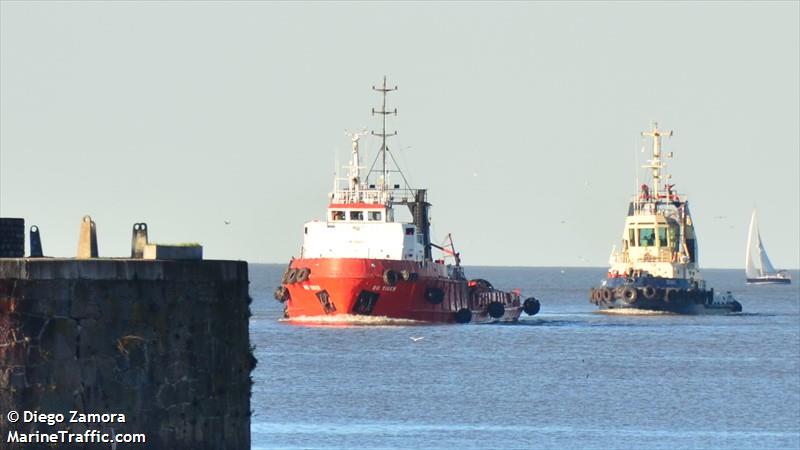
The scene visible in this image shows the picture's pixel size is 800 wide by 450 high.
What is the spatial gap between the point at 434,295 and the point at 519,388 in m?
38.2

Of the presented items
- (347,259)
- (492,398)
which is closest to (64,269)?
(492,398)

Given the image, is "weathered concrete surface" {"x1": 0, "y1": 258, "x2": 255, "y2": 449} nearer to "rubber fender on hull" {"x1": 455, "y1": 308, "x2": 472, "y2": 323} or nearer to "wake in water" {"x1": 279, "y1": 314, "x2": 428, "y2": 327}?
"wake in water" {"x1": 279, "y1": 314, "x2": 428, "y2": 327}

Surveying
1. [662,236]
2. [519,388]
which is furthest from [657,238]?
[519,388]

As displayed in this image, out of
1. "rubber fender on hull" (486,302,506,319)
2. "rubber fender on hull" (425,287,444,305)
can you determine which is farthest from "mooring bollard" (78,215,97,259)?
"rubber fender on hull" (486,302,506,319)

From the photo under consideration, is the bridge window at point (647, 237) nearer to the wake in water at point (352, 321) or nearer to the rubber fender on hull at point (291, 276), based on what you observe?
the wake in water at point (352, 321)

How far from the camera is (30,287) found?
12.6m

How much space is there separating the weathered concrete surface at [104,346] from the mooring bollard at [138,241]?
542mm

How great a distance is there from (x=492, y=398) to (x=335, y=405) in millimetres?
6163

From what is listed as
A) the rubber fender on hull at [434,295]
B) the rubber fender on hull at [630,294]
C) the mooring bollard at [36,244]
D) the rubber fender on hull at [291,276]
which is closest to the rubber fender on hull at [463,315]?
the rubber fender on hull at [434,295]

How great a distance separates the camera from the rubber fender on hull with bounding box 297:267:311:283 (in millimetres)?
95500

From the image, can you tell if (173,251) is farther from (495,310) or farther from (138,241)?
(495,310)

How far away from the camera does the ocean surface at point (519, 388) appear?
149ft

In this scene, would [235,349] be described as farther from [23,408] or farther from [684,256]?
[684,256]

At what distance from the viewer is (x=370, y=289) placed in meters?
95.2
